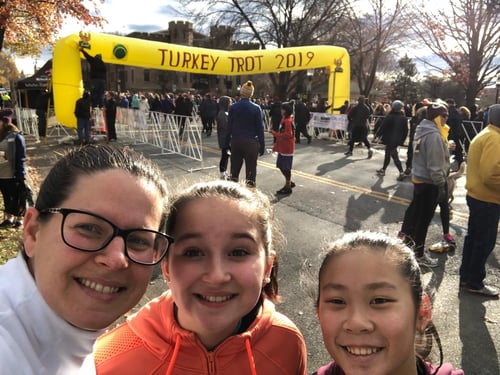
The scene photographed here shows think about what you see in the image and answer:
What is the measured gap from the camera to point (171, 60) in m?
12.0

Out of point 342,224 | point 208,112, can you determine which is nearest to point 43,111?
point 208,112

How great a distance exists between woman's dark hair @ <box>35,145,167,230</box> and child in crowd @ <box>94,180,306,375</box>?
0.15m

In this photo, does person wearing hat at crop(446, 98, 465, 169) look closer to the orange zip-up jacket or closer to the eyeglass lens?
the orange zip-up jacket

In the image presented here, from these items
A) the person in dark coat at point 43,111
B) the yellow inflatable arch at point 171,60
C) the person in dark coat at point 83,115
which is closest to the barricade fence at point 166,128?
the person in dark coat at point 43,111

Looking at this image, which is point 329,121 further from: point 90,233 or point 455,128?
point 90,233

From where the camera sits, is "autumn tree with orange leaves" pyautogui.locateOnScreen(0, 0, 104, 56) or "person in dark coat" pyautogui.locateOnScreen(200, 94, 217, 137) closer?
"autumn tree with orange leaves" pyautogui.locateOnScreen(0, 0, 104, 56)

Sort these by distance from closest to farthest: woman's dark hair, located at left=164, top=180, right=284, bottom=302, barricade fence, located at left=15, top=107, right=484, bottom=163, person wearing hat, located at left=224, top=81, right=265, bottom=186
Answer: woman's dark hair, located at left=164, top=180, right=284, bottom=302 → person wearing hat, located at left=224, top=81, right=265, bottom=186 → barricade fence, located at left=15, top=107, right=484, bottom=163

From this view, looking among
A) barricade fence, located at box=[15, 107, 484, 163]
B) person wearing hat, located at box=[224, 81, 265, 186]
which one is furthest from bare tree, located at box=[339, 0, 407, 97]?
person wearing hat, located at box=[224, 81, 265, 186]

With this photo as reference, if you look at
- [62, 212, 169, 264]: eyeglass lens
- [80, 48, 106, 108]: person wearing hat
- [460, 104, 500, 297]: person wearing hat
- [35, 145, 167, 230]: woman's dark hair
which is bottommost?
[460, 104, 500, 297]: person wearing hat

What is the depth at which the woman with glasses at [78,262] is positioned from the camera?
1.01 meters

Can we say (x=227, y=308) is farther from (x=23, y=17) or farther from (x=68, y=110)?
(x=23, y=17)

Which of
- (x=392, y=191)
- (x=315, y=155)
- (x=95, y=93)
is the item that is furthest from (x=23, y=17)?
(x=392, y=191)

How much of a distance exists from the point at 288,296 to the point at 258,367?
98.7 inches

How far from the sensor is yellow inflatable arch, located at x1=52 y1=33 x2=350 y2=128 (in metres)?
10.3
